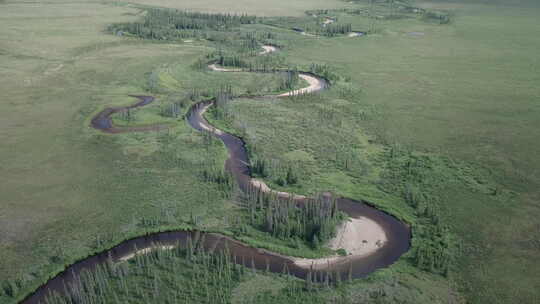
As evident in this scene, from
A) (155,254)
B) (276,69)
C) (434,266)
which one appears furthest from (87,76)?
(434,266)

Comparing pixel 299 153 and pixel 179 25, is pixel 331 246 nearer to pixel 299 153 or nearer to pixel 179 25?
pixel 299 153

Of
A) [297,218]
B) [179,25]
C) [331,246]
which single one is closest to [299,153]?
[297,218]

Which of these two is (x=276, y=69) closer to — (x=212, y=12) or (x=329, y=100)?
(x=329, y=100)

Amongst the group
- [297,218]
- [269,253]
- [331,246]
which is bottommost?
[269,253]

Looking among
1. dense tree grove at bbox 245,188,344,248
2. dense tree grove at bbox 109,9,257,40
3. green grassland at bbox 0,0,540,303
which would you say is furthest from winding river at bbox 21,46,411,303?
dense tree grove at bbox 109,9,257,40

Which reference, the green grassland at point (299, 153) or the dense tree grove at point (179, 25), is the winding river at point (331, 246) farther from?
the dense tree grove at point (179, 25)

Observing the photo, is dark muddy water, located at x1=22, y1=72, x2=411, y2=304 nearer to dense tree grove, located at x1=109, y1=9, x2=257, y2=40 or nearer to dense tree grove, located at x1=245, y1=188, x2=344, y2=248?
dense tree grove, located at x1=245, y1=188, x2=344, y2=248

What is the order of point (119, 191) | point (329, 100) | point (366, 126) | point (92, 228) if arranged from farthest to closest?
point (329, 100) → point (366, 126) → point (119, 191) → point (92, 228)
